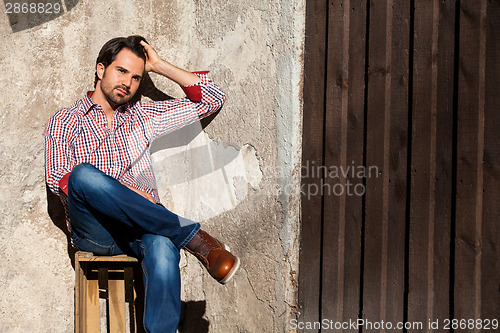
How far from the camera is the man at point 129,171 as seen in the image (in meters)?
2.65

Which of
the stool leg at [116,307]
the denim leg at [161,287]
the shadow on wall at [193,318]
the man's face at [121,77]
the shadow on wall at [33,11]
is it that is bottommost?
the shadow on wall at [193,318]

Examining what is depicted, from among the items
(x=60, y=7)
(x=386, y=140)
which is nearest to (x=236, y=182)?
(x=386, y=140)

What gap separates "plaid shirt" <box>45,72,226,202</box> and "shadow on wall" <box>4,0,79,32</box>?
19.4 inches

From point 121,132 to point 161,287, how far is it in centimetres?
92

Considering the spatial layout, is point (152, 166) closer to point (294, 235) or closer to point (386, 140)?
point (294, 235)

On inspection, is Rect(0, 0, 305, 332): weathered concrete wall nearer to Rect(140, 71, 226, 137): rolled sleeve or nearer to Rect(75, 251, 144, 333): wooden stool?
Rect(140, 71, 226, 137): rolled sleeve

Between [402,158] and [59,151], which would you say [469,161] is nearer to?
[402,158]

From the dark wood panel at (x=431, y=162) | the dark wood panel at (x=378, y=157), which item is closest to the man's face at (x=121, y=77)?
the dark wood panel at (x=378, y=157)

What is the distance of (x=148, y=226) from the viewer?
2.68m

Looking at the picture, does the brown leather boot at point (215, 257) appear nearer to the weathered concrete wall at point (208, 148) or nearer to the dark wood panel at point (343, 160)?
the weathered concrete wall at point (208, 148)

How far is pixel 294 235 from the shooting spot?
119 inches

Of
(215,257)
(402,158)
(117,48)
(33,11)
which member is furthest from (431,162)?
(33,11)

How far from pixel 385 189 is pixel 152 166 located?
4.64 ft

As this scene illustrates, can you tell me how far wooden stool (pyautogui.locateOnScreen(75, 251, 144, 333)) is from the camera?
297 centimetres
